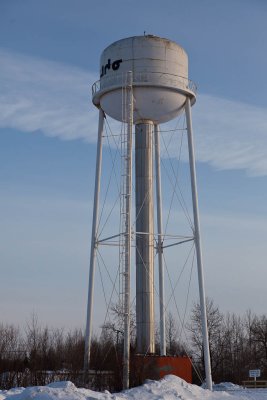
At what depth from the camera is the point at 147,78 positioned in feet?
95.4

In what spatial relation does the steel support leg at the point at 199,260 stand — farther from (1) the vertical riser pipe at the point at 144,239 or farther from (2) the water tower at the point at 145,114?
(1) the vertical riser pipe at the point at 144,239

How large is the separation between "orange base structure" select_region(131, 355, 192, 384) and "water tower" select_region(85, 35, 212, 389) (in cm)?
99

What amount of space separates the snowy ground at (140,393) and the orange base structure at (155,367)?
4.09ft

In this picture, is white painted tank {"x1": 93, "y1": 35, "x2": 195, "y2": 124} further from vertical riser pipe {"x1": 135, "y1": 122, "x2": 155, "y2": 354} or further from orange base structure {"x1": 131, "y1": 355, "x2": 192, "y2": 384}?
orange base structure {"x1": 131, "y1": 355, "x2": 192, "y2": 384}

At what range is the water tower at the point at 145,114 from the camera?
29.0 m

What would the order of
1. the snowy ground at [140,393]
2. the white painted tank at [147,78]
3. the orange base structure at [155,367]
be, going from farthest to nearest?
1. the white painted tank at [147,78]
2. the orange base structure at [155,367]
3. the snowy ground at [140,393]

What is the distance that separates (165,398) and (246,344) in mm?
40982

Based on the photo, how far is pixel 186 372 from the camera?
2919cm

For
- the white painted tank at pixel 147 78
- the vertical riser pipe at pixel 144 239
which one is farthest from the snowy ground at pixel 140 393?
the white painted tank at pixel 147 78

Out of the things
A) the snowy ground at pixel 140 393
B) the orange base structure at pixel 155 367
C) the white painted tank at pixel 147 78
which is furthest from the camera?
the white painted tank at pixel 147 78

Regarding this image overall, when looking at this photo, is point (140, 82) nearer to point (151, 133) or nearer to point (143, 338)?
point (151, 133)

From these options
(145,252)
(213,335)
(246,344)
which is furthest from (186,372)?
(246,344)

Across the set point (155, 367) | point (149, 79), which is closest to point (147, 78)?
point (149, 79)

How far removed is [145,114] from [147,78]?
1742mm
